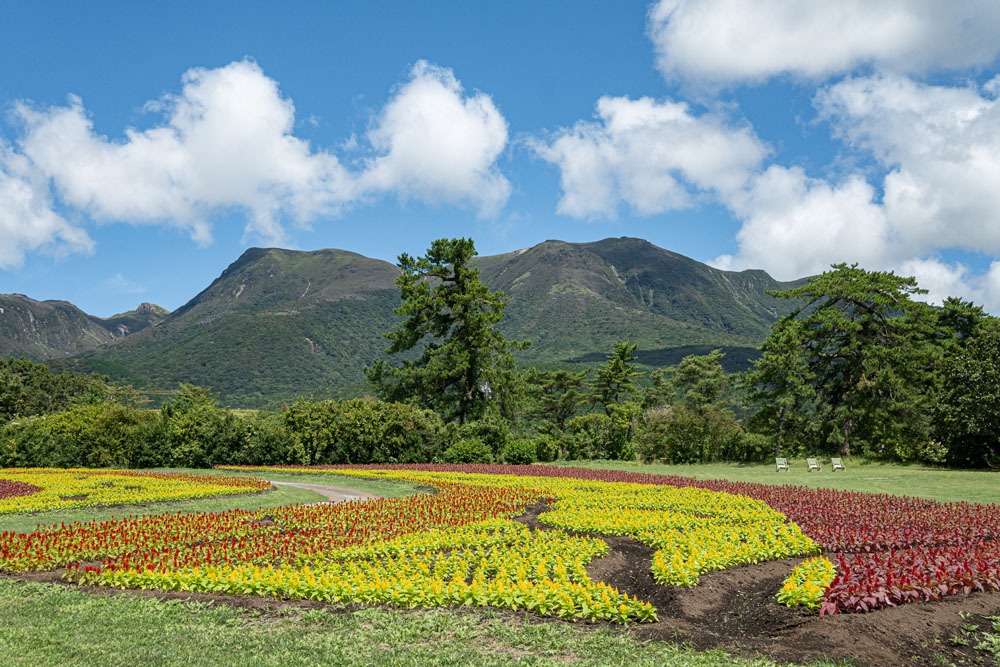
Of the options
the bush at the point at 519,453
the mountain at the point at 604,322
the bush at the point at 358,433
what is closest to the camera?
the bush at the point at 358,433

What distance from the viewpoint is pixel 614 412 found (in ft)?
122

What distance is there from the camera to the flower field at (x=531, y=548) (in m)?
7.07

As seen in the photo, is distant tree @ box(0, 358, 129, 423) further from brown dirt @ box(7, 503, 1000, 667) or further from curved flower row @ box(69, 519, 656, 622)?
brown dirt @ box(7, 503, 1000, 667)

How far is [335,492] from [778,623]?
15371 mm

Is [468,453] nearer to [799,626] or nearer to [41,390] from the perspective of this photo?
[799,626]

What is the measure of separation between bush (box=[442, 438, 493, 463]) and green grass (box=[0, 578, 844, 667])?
952 inches

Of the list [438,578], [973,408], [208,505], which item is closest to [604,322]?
[973,408]

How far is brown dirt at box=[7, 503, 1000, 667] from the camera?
546 centimetres

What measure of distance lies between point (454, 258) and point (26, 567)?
3353 centimetres

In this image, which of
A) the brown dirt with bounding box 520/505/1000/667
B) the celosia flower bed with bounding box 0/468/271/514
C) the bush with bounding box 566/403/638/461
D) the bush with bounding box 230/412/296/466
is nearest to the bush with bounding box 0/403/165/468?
the celosia flower bed with bounding box 0/468/271/514

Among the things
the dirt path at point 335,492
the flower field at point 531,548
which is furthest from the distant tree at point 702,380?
the flower field at point 531,548

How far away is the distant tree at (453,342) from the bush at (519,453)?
25.0ft

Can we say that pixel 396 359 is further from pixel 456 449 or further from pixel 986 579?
pixel 986 579

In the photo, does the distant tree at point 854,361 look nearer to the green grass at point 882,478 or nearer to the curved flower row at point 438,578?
the green grass at point 882,478
